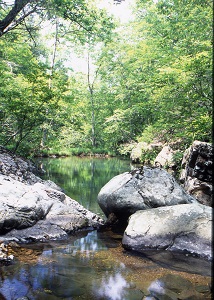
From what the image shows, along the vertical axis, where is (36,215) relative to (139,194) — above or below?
below

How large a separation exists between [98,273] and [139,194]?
270 centimetres

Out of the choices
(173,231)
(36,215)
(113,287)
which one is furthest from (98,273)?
(36,215)

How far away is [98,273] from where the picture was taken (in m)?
3.95

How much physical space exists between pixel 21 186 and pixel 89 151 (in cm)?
2337

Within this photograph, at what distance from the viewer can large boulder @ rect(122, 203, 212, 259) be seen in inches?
189

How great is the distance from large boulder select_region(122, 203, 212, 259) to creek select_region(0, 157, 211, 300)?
200 mm

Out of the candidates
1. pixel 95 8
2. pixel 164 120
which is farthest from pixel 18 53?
pixel 164 120

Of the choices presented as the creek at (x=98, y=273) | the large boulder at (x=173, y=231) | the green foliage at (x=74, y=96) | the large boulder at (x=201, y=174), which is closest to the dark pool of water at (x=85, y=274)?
the creek at (x=98, y=273)

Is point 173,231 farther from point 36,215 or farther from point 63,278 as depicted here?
point 36,215

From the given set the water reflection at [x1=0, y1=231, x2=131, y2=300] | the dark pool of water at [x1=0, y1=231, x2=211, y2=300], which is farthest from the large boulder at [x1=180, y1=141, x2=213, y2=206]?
the water reflection at [x1=0, y1=231, x2=131, y2=300]

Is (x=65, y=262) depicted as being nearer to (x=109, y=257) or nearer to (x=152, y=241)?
(x=109, y=257)

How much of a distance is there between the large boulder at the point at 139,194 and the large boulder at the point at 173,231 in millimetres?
799

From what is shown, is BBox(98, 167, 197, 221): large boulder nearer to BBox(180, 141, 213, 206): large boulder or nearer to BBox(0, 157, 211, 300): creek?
BBox(0, 157, 211, 300): creek

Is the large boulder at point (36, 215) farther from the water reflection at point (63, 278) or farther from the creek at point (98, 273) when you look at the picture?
the water reflection at point (63, 278)
